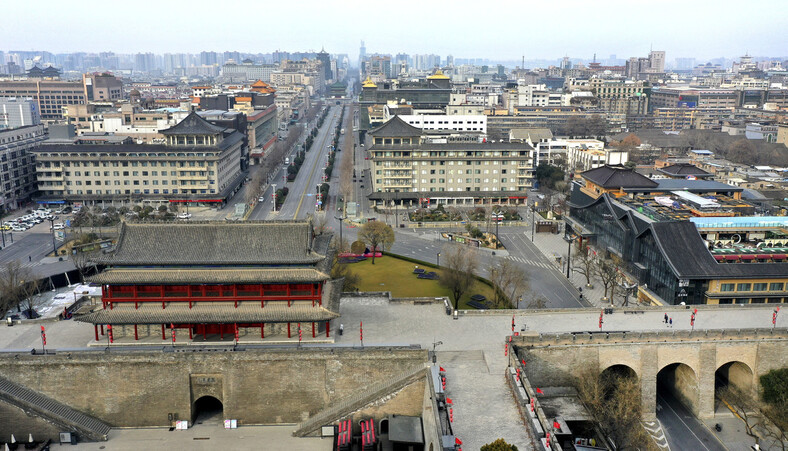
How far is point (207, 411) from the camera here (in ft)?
138

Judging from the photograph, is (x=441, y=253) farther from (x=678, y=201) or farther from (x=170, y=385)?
(x=170, y=385)

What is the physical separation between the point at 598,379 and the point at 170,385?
86.9ft

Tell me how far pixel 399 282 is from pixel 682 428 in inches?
1068

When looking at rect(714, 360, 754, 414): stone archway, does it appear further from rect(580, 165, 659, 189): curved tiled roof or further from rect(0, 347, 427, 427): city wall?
rect(580, 165, 659, 189): curved tiled roof

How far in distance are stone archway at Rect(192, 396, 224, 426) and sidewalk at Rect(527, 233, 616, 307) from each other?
32118mm

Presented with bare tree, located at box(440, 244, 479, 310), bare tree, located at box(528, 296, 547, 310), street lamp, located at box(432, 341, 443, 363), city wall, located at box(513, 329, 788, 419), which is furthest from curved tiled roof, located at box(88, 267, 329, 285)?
bare tree, located at box(528, 296, 547, 310)

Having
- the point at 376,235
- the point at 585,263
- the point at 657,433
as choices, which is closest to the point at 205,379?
the point at 657,433

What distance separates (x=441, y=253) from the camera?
7181 centimetres

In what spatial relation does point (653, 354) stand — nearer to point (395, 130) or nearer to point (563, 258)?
point (563, 258)

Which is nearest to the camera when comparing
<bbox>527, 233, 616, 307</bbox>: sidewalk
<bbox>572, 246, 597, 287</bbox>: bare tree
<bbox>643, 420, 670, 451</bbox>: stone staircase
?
<bbox>643, 420, 670, 451</bbox>: stone staircase

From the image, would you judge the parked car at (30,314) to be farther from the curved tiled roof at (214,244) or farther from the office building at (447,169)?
the office building at (447,169)

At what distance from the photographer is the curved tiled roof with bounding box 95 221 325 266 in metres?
41.1

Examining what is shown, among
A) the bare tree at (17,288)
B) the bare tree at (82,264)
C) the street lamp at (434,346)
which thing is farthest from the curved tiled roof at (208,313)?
the bare tree at (82,264)

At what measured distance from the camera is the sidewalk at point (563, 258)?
189ft
